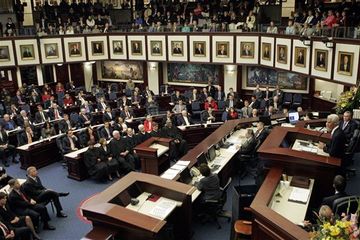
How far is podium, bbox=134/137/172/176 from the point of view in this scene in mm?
11391

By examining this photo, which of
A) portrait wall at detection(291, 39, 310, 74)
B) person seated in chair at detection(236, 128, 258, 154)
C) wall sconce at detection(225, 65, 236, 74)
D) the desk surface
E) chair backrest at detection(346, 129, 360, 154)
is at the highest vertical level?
portrait wall at detection(291, 39, 310, 74)

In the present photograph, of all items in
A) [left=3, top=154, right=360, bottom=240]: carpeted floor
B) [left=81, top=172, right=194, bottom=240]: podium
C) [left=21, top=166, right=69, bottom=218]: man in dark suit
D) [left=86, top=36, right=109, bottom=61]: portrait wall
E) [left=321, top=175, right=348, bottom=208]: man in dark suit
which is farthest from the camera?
[left=86, top=36, right=109, bottom=61]: portrait wall

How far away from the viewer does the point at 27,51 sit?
20281 mm

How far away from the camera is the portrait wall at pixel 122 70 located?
933 inches

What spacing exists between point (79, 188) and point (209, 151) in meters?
4.33

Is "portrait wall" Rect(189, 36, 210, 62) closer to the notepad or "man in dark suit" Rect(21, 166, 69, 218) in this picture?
"man in dark suit" Rect(21, 166, 69, 218)

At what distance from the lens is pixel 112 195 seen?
22.8 ft

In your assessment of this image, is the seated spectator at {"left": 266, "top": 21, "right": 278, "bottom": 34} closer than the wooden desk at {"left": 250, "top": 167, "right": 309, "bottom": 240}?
No

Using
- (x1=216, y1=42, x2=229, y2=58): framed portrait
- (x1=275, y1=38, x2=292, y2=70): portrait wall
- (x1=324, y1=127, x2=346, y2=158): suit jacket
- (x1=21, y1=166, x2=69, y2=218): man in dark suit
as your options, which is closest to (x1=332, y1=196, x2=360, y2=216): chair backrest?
(x1=324, y1=127, x2=346, y2=158): suit jacket

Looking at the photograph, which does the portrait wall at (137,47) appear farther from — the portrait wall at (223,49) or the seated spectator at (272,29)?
the seated spectator at (272,29)

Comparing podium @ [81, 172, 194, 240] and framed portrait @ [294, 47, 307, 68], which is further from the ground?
framed portrait @ [294, 47, 307, 68]

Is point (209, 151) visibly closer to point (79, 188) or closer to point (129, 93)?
point (79, 188)

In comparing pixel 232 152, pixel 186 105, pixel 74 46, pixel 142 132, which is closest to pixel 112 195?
pixel 232 152

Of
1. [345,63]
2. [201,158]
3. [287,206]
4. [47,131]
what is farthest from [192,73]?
[287,206]
